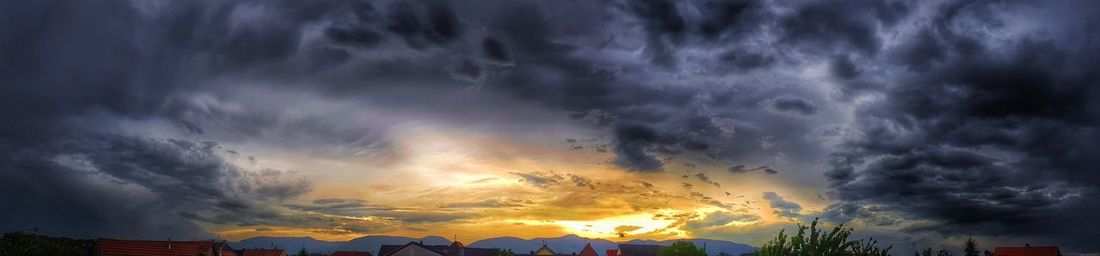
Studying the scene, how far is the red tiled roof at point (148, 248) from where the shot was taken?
70.1m

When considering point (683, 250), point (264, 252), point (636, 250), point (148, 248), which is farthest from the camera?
point (636, 250)

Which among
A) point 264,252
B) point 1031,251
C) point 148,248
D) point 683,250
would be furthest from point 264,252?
point 1031,251

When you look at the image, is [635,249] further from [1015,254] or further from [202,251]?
[202,251]

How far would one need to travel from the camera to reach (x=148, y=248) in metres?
73.4

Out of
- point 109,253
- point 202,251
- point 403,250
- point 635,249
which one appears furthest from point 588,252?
point 109,253

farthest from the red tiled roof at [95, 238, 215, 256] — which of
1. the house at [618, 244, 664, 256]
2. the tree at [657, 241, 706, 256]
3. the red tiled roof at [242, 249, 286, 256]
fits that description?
the house at [618, 244, 664, 256]

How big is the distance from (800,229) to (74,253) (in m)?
34.2

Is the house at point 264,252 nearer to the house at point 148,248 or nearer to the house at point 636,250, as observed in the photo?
the house at point 148,248

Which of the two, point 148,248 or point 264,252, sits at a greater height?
point 148,248

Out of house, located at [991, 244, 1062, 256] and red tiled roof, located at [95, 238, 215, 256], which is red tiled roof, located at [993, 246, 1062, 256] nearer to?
house, located at [991, 244, 1062, 256]

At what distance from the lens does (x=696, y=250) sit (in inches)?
2665

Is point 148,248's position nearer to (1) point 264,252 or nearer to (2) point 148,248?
(2) point 148,248

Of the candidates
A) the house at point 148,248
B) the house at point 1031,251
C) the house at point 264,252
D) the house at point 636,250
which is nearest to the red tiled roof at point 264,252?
the house at point 264,252

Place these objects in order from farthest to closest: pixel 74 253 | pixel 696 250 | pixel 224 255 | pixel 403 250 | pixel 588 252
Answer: pixel 588 252, pixel 224 255, pixel 403 250, pixel 696 250, pixel 74 253
